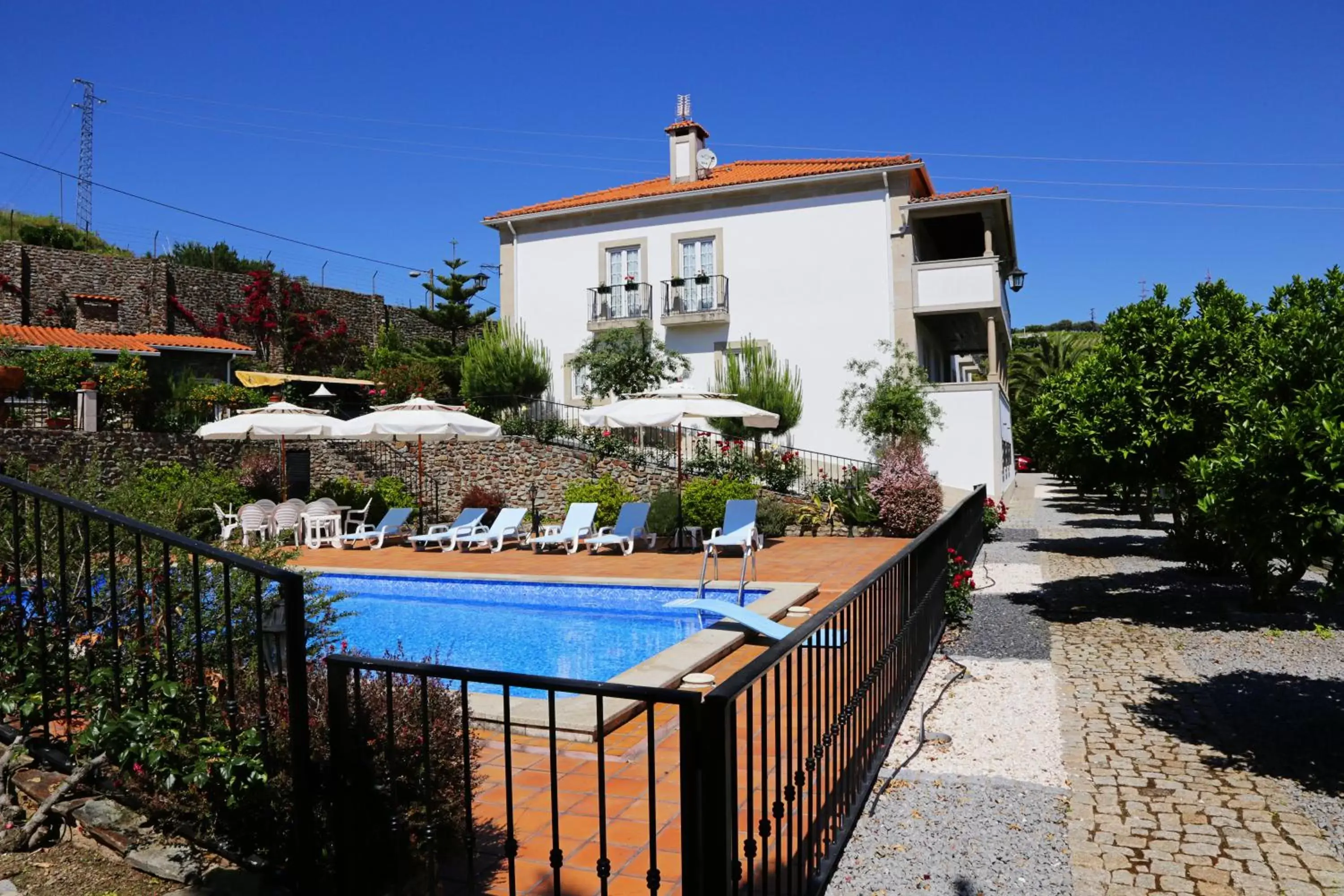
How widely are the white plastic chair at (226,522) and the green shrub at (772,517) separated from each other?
9921mm

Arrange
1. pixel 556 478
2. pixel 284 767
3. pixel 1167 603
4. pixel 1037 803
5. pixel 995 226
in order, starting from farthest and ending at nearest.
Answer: pixel 995 226, pixel 556 478, pixel 1167 603, pixel 1037 803, pixel 284 767

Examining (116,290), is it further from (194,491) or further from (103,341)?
(194,491)

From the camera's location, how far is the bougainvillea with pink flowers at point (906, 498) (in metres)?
16.9

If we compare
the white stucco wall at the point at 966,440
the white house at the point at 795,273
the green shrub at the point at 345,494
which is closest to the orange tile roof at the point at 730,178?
the white house at the point at 795,273

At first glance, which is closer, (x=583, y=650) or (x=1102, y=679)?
(x=1102, y=679)

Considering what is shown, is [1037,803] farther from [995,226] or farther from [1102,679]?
[995,226]

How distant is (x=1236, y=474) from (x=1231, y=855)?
2492 mm

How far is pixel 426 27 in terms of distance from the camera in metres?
11.6

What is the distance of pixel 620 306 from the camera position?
86.4 ft

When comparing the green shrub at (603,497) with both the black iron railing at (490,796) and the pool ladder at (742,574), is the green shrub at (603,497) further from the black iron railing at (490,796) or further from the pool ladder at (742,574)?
the black iron railing at (490,796)

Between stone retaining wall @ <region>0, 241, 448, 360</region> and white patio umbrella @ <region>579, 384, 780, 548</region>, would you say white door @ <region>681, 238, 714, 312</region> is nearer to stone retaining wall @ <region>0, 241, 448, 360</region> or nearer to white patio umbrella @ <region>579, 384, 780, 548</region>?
white patio umbrella @ <region>579, 384, 780, 548</region>

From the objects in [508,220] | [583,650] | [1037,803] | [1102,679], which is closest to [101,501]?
[583,650]

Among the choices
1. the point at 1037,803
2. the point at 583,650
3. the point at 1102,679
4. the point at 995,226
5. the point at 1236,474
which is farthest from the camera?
the point at 995,226

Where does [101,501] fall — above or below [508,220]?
below
